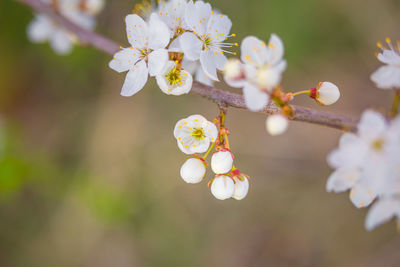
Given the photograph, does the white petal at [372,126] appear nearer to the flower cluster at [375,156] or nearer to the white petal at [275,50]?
the flower cluster at [375,156]

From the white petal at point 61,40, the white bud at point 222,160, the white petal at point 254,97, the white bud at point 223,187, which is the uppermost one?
the white petal at point 61,40

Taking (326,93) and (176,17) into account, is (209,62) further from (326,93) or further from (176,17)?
(326,93)

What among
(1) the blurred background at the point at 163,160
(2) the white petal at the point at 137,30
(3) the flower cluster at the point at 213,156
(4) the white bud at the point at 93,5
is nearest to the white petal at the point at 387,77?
(3) the flower cluster at the point at 213,156

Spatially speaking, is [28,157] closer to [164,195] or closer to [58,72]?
[58,72]

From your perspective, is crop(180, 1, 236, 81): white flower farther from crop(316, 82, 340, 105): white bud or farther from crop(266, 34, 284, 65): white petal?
crop(316, 82, 340, 105): white bud

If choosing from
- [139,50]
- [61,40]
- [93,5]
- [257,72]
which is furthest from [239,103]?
[61,40]
